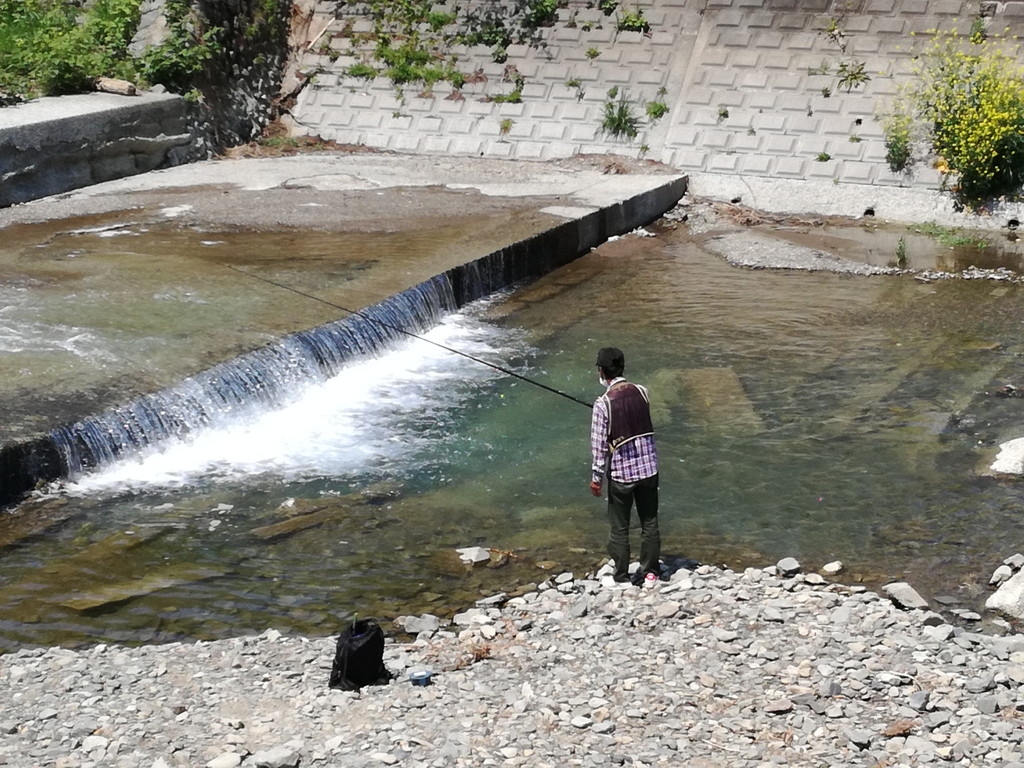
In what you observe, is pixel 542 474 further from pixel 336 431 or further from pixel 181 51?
pixel 181 51

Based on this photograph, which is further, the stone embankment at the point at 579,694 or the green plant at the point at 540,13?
the green plant at the point at 540,13

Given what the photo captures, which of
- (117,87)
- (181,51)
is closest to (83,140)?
(117,87)

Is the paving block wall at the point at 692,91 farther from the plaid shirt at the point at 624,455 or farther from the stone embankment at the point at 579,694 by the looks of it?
the stone embankment at the point at 579,694

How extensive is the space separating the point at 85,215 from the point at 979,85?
452 inches

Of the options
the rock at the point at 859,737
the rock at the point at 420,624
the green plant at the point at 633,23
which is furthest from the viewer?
the green plant at the point at 633,23

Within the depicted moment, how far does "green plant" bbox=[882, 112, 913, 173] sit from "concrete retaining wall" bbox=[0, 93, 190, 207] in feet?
32.0

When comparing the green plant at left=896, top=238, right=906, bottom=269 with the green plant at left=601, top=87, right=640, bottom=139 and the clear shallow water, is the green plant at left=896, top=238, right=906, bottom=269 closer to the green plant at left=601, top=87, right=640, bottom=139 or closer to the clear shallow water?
the clear shallow water

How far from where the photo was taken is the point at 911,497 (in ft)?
29.3

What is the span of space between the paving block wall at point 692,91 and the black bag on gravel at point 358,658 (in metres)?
12.7

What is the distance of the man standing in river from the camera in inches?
290

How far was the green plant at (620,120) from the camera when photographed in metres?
18.5

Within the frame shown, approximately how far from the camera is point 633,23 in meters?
19.2

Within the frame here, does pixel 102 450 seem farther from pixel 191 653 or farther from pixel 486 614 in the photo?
pixel 486 614

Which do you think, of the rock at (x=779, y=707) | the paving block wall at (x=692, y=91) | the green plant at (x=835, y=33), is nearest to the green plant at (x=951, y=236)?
the paving block wall at (x=692, y=91)
